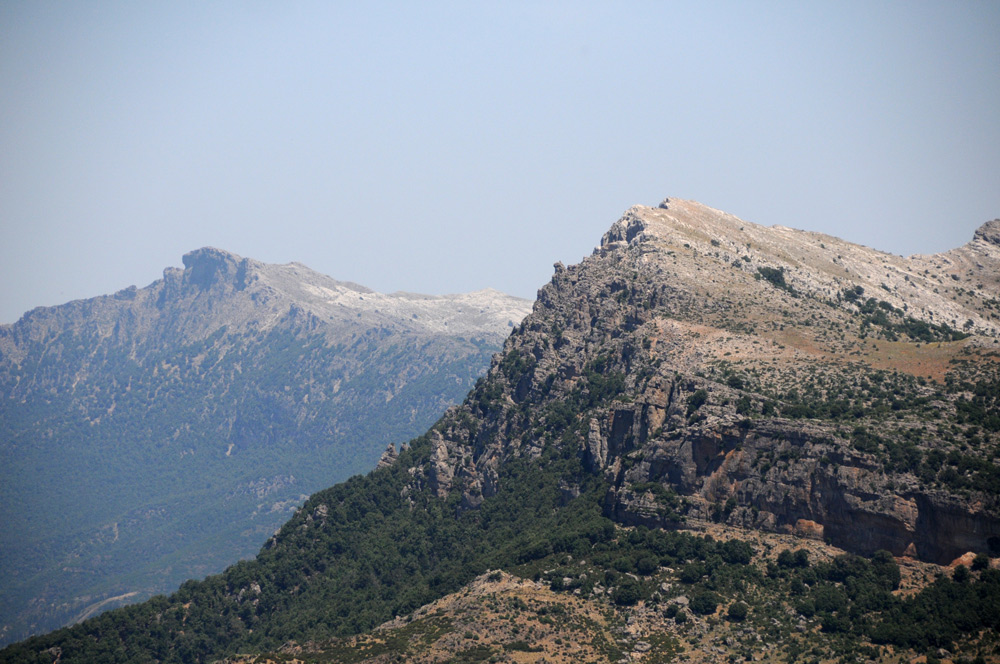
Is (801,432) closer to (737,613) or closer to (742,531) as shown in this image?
(742,531)

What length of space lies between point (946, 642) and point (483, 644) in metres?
54.9

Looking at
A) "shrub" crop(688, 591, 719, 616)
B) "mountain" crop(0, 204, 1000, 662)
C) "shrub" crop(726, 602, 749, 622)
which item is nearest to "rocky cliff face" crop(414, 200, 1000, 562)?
"mountain" crop(0, 204, 1000, 662)

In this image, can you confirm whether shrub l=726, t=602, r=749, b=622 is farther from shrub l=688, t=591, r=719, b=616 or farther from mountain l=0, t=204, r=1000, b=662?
shrub l=688, t=591, r=719, b=616

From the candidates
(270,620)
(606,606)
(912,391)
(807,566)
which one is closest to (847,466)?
(807,566)

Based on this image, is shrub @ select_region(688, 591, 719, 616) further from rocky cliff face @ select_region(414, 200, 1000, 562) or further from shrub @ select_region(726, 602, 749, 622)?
rocky cliff face @ select_region(414, 200, 1000, 562)

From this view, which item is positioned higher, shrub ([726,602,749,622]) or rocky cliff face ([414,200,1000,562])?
rocky cliff face ([414,200,1000,562])

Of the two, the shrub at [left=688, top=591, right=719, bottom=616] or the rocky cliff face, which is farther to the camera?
the shrub at [left=688, top=591, right=719, bottom=616]

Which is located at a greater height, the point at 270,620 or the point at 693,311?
the point at 693,311

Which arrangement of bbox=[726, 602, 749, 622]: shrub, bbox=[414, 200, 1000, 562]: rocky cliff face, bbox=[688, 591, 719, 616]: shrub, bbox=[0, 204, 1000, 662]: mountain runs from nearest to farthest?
bbox=[0, 204, 1000, 662]: mountain < bbox=[726, 602, 749, 622]: shrub < bbox=[414, 200, 1000, 562]: rocky cliff face < bbox=[688, 591, 719, 616]: shrub

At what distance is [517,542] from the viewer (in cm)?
17650

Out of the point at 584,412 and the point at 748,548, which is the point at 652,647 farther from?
the point at 584,412

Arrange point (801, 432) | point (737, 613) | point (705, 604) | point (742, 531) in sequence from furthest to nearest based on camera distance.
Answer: point (742, 531), point (801, 432), point (705, 604), point (737, 613)

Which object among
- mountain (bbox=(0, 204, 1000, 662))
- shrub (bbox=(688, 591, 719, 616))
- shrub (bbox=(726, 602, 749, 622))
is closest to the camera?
mountain (bbox=(0, 204, 1000, 662))

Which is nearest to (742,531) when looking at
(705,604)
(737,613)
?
(705,604)
